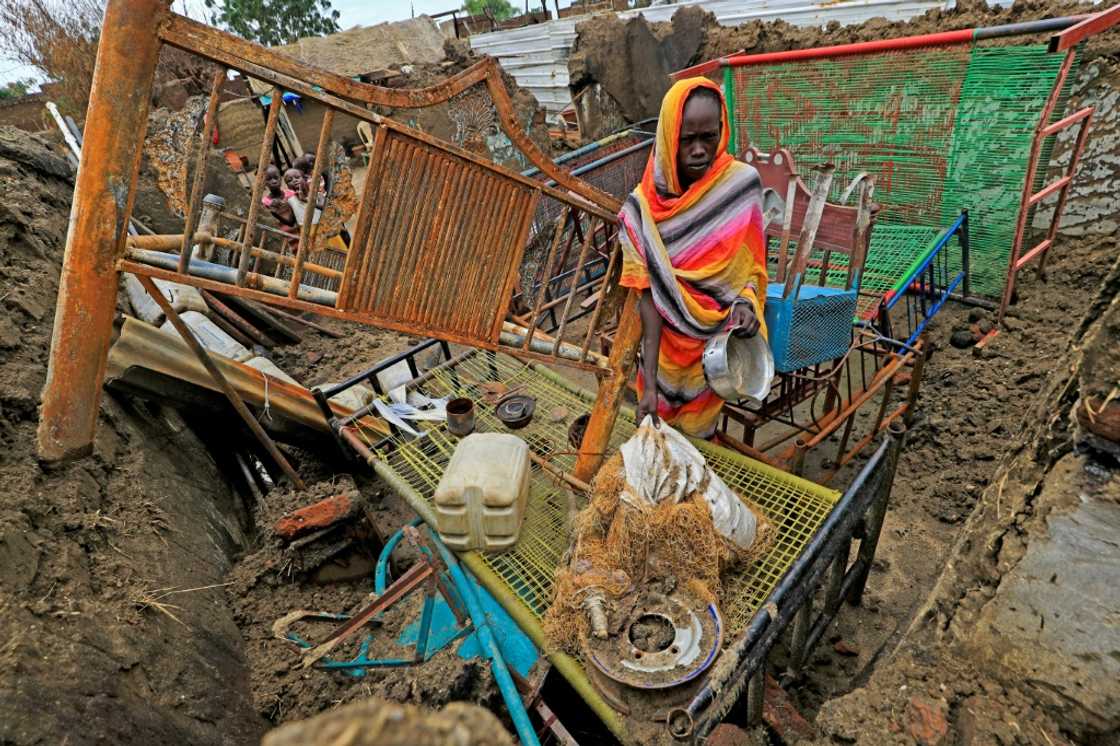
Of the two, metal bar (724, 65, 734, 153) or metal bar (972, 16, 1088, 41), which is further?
metal bar (724, 65, 734, 153)

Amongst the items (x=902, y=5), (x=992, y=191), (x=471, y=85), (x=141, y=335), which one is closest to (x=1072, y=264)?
(x=992, y=191)

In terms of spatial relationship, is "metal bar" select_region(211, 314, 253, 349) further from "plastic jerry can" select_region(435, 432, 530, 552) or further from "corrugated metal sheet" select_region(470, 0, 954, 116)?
"corrugated metal sheet" select_region(470, 0, 954, 116)

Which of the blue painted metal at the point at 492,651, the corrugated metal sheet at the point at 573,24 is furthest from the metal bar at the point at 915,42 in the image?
the blue painted metal at the point at 492,651

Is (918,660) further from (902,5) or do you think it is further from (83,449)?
(902,5)

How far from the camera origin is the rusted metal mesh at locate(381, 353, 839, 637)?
2.09m

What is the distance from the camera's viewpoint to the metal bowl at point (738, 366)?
7.37 feet

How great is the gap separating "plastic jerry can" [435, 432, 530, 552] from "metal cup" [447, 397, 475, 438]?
2.58 ft

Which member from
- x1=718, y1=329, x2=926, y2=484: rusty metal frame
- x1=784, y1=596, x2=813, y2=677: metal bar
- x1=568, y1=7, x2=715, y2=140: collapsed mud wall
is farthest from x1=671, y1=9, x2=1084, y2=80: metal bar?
x1=784, y1=596, x2=813, y2=677: metal bar

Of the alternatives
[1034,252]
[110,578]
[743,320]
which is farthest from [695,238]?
[1034,252]

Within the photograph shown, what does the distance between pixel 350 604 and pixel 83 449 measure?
187 cm

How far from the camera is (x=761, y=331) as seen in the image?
251 cm

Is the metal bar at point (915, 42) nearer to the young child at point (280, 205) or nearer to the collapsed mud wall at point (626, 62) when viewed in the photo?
the collapsed mud wall at point (626, 62)

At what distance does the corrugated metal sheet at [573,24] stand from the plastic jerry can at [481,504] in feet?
22.4

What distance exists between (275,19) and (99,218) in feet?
124
